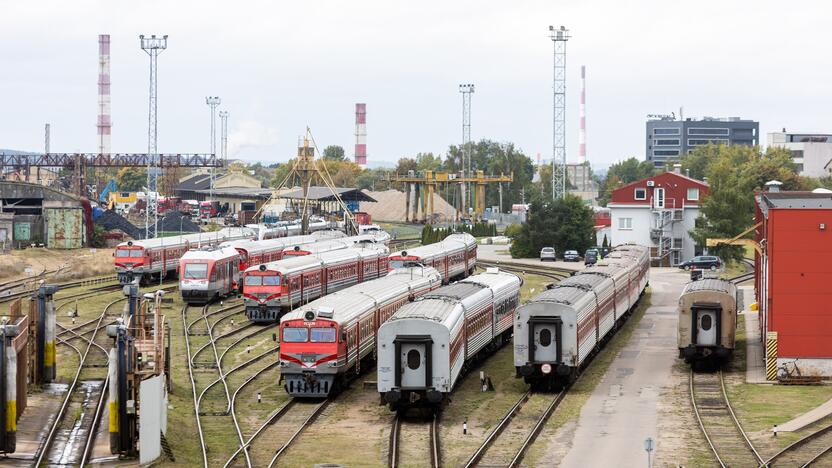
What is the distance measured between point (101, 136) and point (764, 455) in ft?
548

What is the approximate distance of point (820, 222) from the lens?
39219 mm

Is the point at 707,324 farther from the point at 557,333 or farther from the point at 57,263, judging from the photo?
the point at 57,263

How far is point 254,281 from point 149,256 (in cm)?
1737

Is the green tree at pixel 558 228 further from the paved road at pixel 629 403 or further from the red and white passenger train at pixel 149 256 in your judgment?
the paved road at pixel 629 403

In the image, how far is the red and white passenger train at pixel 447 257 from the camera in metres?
63.0

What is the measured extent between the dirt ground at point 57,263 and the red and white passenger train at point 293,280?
20763 millimetres

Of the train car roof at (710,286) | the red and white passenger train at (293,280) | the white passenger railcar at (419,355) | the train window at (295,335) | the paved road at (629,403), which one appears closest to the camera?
the paved road at (629,403)

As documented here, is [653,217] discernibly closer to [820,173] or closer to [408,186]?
[408,186]

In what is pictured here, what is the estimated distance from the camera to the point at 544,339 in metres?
36.5

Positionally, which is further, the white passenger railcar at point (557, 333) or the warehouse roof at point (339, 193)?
the warehouse roof at point (339, 193)

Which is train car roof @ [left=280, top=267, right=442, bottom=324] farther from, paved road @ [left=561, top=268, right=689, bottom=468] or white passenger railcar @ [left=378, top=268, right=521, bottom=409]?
paved road @ [left=561, top=268, right=689, bottom=468]

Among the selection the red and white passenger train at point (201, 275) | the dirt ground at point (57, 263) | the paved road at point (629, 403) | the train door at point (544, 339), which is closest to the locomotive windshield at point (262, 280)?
the red and white passenger train at point (201, 275)

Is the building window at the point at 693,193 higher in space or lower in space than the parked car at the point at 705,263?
higher

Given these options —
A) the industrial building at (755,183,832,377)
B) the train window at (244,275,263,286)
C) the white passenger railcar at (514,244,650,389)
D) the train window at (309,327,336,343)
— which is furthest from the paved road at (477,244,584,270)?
the train window at (309,327,336,343)
